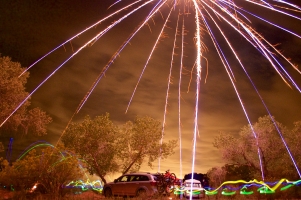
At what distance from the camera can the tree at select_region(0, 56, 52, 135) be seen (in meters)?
20.5

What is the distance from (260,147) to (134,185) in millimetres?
15722

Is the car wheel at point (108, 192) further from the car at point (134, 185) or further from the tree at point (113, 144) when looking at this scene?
the tree at point (113, 144)

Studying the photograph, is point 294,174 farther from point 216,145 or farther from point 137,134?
point 137,134

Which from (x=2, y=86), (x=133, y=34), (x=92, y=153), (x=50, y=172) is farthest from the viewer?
(x=92, y=153)

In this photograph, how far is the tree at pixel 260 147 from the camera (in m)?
28.4

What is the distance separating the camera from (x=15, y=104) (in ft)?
69.5

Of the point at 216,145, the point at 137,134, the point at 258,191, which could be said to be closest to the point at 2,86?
the point at 137,134

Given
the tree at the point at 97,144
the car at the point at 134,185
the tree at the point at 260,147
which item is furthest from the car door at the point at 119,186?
the tree at the point at 260,147

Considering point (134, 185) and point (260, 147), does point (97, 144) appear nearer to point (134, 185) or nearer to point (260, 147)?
point (134, 185)

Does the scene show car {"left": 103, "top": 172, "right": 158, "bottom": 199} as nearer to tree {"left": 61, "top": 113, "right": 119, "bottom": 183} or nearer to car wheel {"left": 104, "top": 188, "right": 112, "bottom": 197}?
car wheel {"left": 104, "top": 188, "right": 112, "bottom": 197}

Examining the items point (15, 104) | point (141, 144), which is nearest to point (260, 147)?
point (141, 144)

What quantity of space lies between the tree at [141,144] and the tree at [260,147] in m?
5.98

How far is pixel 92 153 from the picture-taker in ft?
93.0

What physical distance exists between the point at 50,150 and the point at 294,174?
18541 millimetres
